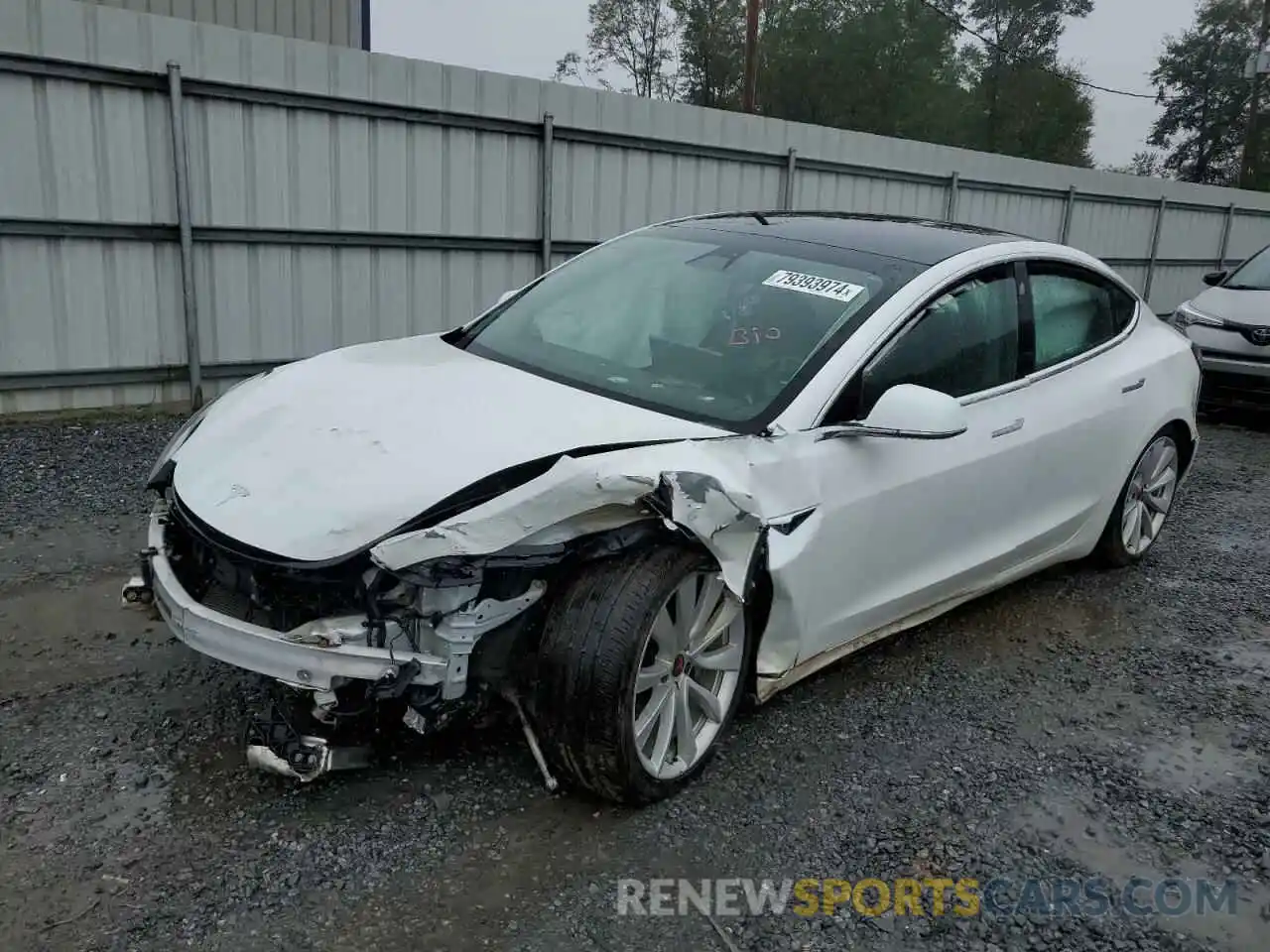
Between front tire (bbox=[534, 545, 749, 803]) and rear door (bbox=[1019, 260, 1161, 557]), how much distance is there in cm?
170

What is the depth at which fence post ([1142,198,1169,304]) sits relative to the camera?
16.0 metres

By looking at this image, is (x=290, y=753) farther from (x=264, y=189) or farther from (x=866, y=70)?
(x=866, y=70)

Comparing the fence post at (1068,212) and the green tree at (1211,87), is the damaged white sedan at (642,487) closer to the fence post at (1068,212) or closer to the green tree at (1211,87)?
the fence post at (1068,212)

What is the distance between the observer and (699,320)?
3709 mm

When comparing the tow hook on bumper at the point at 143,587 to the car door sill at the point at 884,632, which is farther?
the car door sill at the point at 884,632

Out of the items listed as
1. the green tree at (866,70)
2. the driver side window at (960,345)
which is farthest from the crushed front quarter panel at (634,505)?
the green tree at (866,70)

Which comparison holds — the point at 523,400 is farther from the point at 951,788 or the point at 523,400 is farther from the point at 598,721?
the point at 951,788

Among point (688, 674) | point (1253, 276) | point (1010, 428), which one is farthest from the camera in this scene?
point (1253, 276)

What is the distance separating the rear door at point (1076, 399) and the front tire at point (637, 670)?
170 cm

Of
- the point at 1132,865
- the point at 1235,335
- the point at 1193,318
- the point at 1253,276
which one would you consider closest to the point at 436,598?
the point at 1132,865

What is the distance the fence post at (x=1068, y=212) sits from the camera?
47.0 ft

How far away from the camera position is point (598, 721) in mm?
2723

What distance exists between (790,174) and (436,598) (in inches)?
335

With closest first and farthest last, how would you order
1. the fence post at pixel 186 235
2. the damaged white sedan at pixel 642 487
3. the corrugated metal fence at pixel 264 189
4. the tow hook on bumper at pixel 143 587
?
the damaged white sedan at pixel 642 487 < the tow hook on bumper at pixel 143 587 < the corrugated metal fence at pixel 264 189 < the fence post at pixel 186 235
